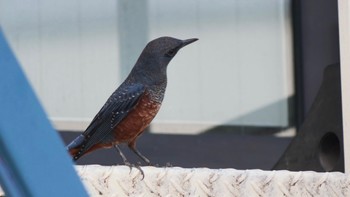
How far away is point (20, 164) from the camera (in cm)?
79

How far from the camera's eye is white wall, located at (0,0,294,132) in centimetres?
502

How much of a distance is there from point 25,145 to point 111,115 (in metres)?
1.77

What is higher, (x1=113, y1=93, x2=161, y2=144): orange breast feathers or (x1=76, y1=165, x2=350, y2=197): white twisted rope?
(x1=76, y1=165, x2=350, y2=197): white twisted rope

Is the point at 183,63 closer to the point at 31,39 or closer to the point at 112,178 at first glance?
the point at 31,39

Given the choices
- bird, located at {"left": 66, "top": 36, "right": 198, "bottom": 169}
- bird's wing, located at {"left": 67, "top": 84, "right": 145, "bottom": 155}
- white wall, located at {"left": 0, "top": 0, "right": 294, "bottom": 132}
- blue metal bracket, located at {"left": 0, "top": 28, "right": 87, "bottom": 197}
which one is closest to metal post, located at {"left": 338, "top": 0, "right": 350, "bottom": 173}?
bird, located at {"left": 66, "top": 36, "right": 198, "bottom": 169}

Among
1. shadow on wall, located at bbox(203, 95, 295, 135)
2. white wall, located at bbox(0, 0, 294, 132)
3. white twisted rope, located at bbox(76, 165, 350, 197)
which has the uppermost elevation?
white twisted rope, located at bbox(76, 165, 350, 197)

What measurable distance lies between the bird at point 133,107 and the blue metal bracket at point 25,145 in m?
1.63

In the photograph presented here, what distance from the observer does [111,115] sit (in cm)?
256

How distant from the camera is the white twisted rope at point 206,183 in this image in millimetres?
1720

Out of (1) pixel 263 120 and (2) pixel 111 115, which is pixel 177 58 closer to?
(1) pixel 263 120

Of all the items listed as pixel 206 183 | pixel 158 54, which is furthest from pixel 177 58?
pixel 206 183

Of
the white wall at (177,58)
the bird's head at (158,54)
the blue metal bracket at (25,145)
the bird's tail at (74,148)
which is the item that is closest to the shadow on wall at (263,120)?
the white wall at (177,58)

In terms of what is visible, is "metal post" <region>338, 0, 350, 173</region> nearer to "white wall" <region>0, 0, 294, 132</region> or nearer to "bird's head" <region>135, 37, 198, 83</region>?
"bird's head" <region>135, 37, 198, 83</region>

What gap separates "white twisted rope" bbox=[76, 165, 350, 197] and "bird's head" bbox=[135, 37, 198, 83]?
836 mm
